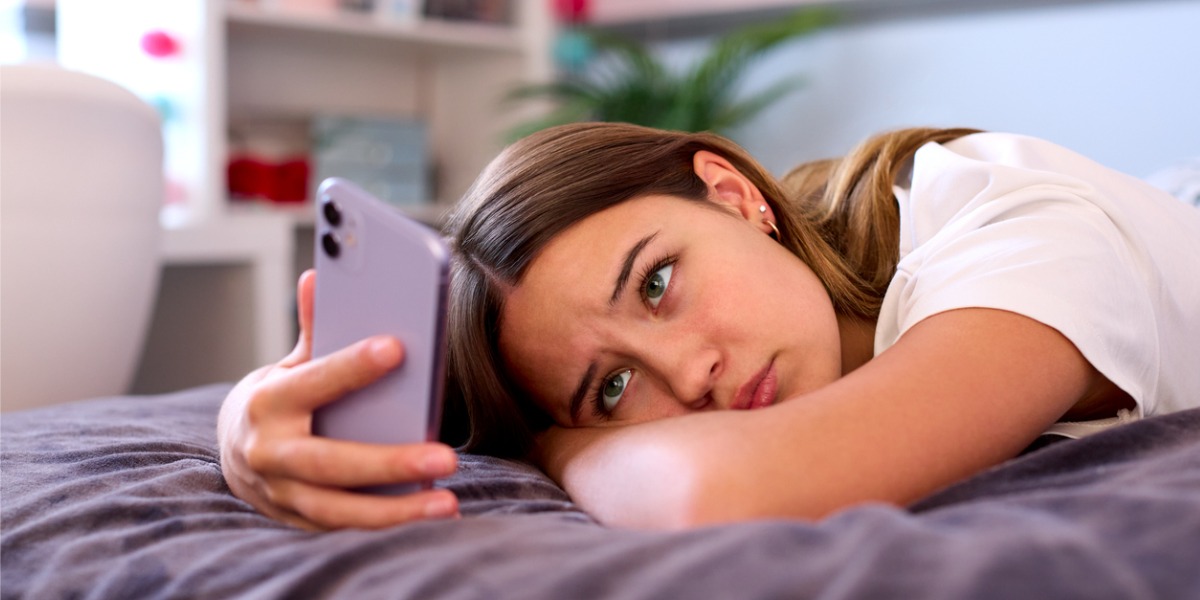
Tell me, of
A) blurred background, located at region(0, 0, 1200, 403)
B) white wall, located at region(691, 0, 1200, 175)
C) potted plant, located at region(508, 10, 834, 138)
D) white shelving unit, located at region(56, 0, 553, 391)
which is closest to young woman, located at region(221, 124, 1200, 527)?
blurred background, located at region(0, 0, 1200, 403)

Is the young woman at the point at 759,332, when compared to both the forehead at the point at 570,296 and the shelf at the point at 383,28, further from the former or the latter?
the shelf at the point at 383,28

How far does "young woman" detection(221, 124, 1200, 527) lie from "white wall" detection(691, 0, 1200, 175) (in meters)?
1.16

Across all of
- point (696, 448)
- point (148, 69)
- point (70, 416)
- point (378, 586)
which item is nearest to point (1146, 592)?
point (696, 448)

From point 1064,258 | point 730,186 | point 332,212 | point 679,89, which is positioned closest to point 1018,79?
point 679,89

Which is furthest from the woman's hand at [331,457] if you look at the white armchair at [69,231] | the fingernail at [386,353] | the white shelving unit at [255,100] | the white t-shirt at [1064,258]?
the white shelving unit at [255,100]

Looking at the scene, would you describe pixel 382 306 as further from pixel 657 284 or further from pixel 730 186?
pixel 730 186

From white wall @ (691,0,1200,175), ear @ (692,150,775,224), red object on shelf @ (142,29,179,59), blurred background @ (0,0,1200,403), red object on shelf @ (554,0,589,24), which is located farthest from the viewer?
red object on shelf @ (554,0,589,24)

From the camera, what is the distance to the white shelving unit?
229 cm

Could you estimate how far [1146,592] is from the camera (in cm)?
48

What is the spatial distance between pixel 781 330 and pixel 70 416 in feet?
2.36

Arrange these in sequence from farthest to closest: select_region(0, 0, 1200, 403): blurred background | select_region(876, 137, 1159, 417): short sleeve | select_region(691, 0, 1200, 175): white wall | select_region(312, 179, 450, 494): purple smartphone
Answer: select_region(0, 0, 1200, 403): blurred background
select_region(691, 0, 1200, 175): white wall
select_region(876, 137, 1159, 417): short sleeve
select_region(312, 179, 450, 494): purple smartphone

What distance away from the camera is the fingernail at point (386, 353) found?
2.04ft

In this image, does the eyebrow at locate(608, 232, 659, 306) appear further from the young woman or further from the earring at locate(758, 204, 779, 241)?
the earring at locate(758, 204, 779, 241)

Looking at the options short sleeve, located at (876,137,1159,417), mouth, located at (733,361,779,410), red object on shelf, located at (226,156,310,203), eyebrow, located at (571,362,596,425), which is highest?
short sleeve, located at (876,137,1159,417)
